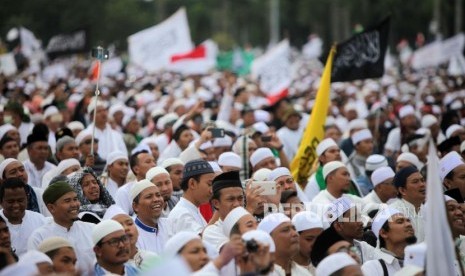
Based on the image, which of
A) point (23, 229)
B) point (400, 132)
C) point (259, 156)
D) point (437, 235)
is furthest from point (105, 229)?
point (400, 132)

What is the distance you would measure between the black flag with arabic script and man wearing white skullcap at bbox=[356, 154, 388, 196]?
290 centimetres

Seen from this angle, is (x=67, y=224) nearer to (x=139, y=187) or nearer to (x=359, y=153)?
(x=139, y=187)

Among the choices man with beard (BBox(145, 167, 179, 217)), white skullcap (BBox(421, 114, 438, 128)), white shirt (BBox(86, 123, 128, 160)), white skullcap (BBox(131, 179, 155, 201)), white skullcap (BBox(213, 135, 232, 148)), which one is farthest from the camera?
white skullcap (BBox(421, 114, 438, 128))

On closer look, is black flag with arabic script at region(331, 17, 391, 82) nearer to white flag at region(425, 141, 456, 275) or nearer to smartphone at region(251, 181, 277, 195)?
smartphone at region(251, 181, 277, 195)

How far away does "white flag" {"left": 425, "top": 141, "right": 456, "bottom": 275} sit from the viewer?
21.3 feet

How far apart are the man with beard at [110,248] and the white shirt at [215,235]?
3.09 ft

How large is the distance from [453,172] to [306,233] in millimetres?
3582

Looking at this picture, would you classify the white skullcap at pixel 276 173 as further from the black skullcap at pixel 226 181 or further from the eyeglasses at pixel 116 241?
the eyeglasses at pixel 116 241

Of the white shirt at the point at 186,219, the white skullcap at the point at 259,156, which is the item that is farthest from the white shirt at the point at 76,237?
the white skullcap at the point at 259,156


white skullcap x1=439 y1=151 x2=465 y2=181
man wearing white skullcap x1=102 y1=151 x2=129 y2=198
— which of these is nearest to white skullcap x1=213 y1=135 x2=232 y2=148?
man wearing white skullcap x1=102 y1=151 x2=129 y2=198

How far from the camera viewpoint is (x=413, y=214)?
9.89 meters

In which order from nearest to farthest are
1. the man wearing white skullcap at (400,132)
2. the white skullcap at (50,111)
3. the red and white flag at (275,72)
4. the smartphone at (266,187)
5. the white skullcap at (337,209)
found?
the white skullcap at (337,209) < the smartphone at (266,187) < the man wearing white skullcap at (400,132) < the white skullcap at (50,111) < the red and white flag at (275,72)

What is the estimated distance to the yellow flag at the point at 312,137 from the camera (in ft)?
42.7

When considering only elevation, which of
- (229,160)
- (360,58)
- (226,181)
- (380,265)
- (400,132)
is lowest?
(400,132)
